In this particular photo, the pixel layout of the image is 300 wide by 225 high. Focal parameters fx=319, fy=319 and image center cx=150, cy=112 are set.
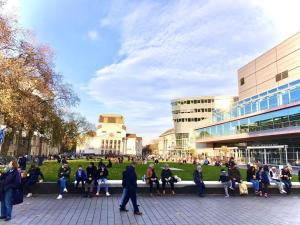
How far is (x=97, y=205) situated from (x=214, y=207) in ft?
15.2

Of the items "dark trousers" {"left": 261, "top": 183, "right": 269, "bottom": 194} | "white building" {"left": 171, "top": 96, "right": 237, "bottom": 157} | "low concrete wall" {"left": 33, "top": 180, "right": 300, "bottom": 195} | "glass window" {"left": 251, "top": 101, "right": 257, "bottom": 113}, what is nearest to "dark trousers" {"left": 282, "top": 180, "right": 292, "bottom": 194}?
"low concrete wall" {"left": 33, "top": 180, "right": 300, "bottom": 195}

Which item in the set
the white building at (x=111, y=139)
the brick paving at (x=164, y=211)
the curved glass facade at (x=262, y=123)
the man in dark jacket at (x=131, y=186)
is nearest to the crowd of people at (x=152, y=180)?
the brick paving at (x=164, y=211)

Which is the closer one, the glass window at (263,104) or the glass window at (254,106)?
the glass window at (263,104)

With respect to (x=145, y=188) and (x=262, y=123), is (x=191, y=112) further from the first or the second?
(x=145, y=188)

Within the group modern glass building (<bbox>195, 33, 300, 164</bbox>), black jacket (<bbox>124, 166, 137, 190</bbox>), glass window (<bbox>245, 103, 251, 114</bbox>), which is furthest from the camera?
glass window (<bbox>245, 103, 251, 114</bbox>)

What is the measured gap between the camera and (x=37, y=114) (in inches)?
1024

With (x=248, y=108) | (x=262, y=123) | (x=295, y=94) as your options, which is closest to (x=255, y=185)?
(x=295, y=94)

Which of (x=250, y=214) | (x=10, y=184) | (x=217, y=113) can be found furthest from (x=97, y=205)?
(x=217, y=113)

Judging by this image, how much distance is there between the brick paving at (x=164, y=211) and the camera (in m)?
9.72

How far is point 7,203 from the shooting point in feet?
32.0

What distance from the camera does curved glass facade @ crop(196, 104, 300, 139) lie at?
46.3 m

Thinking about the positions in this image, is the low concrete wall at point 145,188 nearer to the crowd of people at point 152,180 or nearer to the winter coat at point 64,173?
the crowd of people at point 152,180

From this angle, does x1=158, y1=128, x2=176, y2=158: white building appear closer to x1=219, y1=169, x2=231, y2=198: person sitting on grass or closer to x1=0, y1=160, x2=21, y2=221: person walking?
x1=219, y1=169, x2=231, y2=198: person sitting on grass

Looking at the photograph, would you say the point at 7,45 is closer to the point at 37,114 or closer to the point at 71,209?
the point at 37,114
